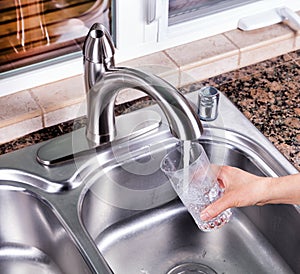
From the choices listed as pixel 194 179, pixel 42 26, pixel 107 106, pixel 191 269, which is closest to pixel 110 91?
pixel 107 106

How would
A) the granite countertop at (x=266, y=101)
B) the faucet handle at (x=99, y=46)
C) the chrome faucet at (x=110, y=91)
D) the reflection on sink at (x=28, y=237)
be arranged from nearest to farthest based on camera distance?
the chrome faucet at (x=110, y=91)
the faucet handle at (x=99, y=46)
the reflection on sink at (x=28, y=237)
the granite countertop at (x=266, y=101)

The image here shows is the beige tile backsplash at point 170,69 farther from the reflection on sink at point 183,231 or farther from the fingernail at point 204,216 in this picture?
the fingernail at point 204,216

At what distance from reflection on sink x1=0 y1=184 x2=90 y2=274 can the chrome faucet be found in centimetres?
19

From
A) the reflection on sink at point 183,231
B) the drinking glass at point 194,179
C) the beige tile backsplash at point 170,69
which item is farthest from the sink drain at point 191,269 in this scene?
the beige tile backsplash at point 170,69

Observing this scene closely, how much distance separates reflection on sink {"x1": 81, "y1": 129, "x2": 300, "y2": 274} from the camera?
1421 mm

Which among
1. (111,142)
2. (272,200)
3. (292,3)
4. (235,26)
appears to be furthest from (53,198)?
(292,3)

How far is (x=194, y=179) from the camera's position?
1.29 m

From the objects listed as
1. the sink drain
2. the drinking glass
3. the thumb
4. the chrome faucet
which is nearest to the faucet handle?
the chrome faucet

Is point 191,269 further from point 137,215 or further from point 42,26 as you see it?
point 42,26

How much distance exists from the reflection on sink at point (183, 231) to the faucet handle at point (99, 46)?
0.89 ft

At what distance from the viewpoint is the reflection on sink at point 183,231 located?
142cm

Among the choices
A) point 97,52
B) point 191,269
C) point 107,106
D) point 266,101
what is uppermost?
point 97,52

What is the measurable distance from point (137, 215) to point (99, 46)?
0.43m

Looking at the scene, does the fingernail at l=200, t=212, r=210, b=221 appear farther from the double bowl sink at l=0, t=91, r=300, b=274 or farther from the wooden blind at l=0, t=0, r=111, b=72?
the wooden blind at l=0, t=0, r=111, b=72
